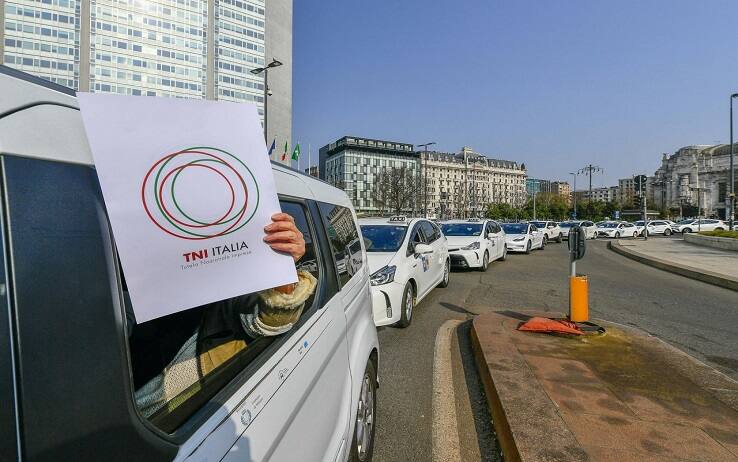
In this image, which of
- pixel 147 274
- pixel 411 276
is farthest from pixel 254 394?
pixel 411 276

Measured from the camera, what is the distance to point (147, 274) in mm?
980

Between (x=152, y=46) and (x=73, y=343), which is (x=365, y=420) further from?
(x=152, y=46)

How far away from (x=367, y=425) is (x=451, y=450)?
2.38 ft

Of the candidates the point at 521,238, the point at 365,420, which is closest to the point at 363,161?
the point at 521,238

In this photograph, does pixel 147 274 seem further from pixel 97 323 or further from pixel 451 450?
pixel 451 450

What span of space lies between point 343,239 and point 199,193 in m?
1.81

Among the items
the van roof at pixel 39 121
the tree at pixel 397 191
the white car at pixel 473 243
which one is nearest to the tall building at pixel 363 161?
the tree at pixel 397 191

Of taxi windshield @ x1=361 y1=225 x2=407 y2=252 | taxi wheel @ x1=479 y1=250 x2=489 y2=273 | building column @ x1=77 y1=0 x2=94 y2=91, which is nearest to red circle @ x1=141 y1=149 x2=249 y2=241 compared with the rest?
taxi windshield @ x1=361 y1=225 x2=407 y2=252

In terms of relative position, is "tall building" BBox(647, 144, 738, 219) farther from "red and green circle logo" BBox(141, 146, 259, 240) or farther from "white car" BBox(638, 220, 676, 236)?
"red and green circle logo" BBox(141, 146, 259, 240)

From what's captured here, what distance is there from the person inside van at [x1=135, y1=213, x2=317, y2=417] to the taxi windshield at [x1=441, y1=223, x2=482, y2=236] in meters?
11.9

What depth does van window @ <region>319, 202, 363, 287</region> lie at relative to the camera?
2.57 metres

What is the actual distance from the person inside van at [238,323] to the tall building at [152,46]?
177 feet

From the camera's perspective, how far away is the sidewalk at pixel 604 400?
2.62 m

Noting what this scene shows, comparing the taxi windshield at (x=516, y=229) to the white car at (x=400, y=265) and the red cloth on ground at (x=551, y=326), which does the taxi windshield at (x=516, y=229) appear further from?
the red cloth on ground at (x=551, y=326)
